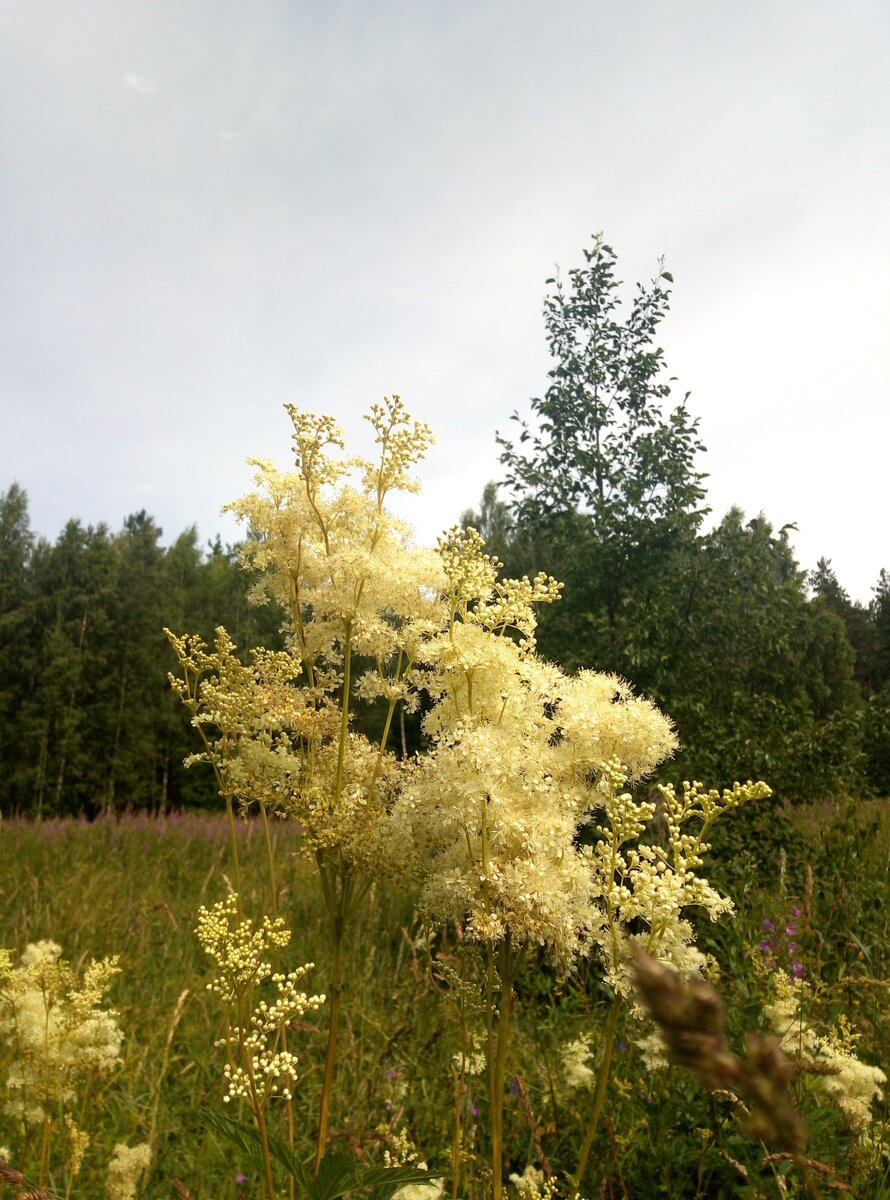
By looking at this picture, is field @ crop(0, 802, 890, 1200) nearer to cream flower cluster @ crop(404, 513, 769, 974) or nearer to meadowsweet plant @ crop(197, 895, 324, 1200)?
meadowsweet plant @ crop(197, 895, 324, 1200)

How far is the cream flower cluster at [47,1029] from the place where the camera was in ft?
6.52

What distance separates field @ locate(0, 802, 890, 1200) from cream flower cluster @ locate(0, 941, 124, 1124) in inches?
8.9

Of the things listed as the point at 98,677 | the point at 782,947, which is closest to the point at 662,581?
the point at 782,947

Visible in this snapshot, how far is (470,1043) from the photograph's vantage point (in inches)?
128

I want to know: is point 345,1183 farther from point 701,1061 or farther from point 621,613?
point 621,613

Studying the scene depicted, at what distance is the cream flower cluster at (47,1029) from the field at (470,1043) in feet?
0.74

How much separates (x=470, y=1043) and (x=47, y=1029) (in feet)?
6.06

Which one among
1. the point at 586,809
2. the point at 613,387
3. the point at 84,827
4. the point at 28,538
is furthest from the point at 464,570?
the point at 28,538

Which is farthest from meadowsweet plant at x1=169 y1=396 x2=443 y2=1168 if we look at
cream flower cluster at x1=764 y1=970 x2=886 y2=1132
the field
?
cream flower cluster at x1=764 y1=970 x2=886 y2=1132

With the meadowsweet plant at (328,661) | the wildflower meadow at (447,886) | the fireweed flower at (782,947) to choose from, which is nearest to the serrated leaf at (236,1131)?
the wildflower meadow at (447,886)

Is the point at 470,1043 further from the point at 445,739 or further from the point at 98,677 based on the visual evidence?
the point at 98,677

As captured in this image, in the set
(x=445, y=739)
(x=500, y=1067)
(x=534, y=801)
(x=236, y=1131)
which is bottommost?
(x=236, y=1131)

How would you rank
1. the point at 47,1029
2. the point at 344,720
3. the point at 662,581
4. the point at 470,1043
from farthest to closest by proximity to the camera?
the point at 662,581 < the point at 470,1043 < the point at 47,1029 < the point at 344,720

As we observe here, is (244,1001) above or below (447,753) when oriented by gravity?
below
